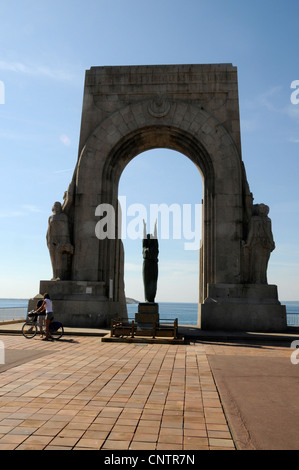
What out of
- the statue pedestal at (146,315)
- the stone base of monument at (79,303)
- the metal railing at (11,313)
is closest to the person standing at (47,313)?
the stone base of monument at (79,303)

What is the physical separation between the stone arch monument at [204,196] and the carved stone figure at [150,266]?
1707 mm

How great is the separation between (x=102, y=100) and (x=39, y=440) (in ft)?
55.2

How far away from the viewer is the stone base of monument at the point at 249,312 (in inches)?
586

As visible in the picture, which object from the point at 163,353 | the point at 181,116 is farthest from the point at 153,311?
the point at 181,116

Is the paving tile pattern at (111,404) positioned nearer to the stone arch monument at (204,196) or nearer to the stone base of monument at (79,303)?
the stone base of monument at (79,303)

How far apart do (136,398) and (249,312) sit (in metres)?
10.4

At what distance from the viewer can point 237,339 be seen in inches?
497

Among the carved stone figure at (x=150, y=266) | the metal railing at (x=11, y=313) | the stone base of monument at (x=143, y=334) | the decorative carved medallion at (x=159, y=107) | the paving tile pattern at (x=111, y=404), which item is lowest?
the paving tile pattern at (x=111, y=404)

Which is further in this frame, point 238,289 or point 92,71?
point 92,71

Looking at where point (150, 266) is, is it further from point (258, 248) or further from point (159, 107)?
point (159, 107)

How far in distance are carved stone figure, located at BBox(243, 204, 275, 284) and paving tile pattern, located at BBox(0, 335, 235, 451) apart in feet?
25.7

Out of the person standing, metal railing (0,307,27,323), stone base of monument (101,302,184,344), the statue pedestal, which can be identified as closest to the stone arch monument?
the statue pedestal
